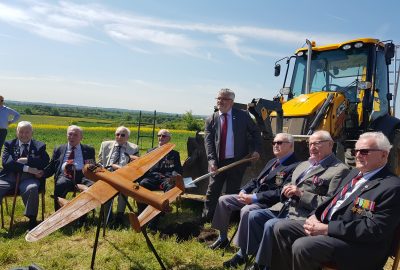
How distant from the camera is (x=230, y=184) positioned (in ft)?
17.6

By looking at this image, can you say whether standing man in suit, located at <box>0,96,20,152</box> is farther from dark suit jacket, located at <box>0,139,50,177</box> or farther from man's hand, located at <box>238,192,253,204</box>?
man's hand, located at <box>238,192,253,204</box>

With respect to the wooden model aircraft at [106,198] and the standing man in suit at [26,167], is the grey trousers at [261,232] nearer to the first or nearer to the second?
the wooden model aircraft at [106,198]

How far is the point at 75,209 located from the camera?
3580 mm

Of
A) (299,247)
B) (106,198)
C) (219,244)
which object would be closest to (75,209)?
(106,198)

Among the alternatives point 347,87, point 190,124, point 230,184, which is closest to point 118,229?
point 230,184

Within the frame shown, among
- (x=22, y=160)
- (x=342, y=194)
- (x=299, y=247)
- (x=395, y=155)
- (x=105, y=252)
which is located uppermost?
(x=395, y=155)

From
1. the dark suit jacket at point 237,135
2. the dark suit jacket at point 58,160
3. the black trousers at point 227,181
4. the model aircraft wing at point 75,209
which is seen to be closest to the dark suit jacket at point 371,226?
the model aircraft wing at point 75,209

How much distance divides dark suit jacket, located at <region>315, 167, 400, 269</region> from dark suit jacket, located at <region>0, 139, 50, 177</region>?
451 cm

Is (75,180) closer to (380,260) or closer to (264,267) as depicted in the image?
(264,267)

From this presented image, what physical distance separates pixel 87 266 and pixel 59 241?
3.38 ft

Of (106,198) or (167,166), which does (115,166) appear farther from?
(106,198)

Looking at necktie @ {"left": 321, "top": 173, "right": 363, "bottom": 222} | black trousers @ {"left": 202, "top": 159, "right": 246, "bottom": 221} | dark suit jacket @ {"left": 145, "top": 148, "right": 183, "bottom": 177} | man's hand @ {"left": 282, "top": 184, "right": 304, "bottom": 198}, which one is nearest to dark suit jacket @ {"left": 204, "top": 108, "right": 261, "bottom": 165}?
black trousers @ {"left": 202, "top": 159, "right": 246, "bottom": 221}

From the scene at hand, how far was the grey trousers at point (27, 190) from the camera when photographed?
5426mm

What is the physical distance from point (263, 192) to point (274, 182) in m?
0.21
